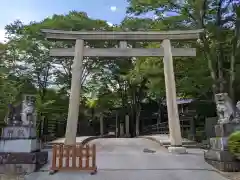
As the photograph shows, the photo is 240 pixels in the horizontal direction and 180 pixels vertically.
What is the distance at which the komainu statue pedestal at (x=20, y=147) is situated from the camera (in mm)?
7991

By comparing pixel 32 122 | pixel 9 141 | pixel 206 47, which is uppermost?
pixel 206 47

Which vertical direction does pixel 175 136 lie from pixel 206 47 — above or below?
below

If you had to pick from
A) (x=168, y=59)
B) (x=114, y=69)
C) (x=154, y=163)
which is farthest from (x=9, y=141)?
(x=114, y=69)

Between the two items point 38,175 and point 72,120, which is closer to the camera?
point 38,175

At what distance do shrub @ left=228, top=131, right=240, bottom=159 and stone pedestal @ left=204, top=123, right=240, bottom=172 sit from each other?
32 centimetres

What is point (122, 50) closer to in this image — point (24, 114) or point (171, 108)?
point (171, 108)

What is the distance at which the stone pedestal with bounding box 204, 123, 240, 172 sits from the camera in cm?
798

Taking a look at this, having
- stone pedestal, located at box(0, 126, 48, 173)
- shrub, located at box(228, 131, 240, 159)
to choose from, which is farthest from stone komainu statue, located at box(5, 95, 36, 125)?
shrub, located at box(228, 131, 240, 159)

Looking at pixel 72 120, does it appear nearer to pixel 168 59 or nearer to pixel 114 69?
pixel 168 59

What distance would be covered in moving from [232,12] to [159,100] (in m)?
15.5

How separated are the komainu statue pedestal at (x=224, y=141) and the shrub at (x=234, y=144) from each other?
0.33 meters

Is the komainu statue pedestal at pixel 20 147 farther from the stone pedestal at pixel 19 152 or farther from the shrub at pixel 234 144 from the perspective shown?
the shrub at pixel 234 144

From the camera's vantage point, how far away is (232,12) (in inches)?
603

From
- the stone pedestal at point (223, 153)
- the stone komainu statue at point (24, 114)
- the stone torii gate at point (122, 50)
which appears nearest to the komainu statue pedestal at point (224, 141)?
the stone pedestal at point (223, 153)
